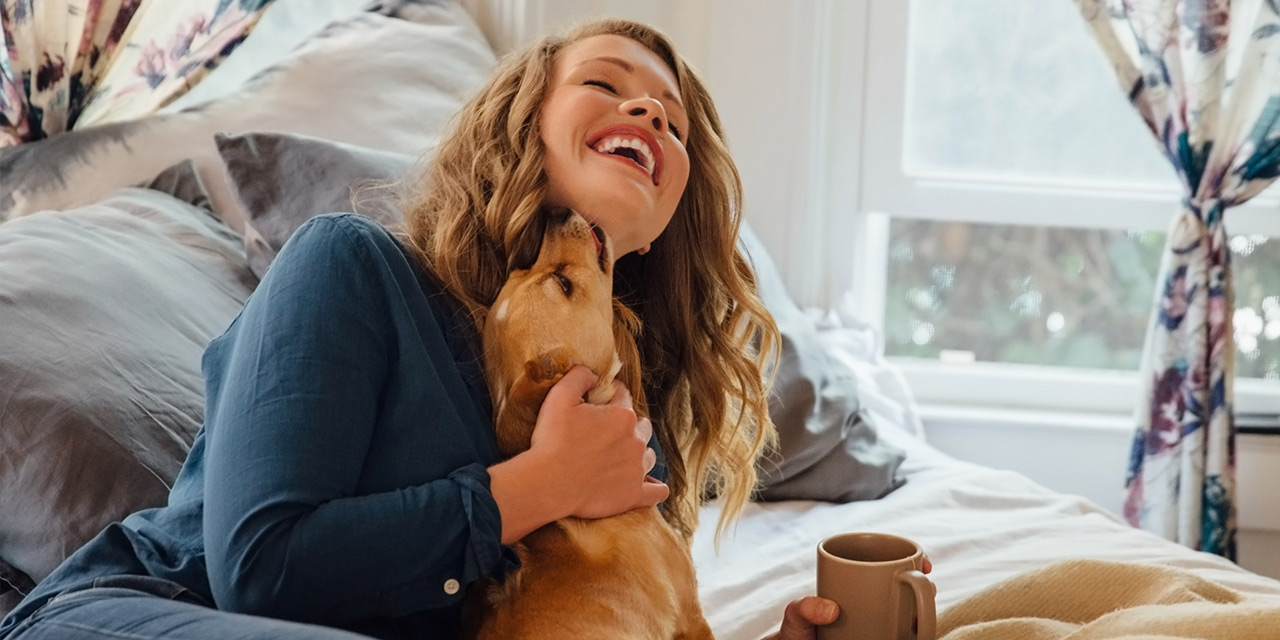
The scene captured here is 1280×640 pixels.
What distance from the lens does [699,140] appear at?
137cm

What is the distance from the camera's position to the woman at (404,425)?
90cm

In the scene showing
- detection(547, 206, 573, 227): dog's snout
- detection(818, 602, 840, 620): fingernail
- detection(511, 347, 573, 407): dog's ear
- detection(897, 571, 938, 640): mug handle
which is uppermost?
detection(547, 206, 573, 227): dog's snout

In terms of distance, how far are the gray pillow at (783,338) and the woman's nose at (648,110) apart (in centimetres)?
32

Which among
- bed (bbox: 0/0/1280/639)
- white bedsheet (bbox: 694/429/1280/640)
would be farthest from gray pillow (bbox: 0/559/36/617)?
white bedsheet (bbox: 694/429/1280/640)

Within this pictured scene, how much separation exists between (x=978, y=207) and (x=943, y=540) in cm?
124

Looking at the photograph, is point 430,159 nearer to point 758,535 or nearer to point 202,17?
point 758,535

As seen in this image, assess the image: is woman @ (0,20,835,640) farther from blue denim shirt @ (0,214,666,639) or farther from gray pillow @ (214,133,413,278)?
gray pillow @ (214,133,413,278)

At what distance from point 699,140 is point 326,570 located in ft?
2.25

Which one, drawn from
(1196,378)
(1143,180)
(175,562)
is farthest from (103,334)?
(1143,180)

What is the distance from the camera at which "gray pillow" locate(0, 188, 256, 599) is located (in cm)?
112

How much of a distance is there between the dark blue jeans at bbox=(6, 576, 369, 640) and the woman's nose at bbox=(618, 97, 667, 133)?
58cm

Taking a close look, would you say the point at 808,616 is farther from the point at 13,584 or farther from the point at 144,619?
the point at 13,584

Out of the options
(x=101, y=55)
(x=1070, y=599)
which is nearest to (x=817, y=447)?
(x=1070, y=599)

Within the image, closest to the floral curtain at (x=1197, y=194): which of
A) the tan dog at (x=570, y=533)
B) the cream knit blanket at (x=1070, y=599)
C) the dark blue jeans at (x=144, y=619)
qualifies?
the cream knit blanket at (x=1070, y=599)
